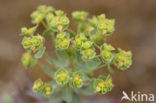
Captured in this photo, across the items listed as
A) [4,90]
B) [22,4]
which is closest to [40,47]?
[4,90]

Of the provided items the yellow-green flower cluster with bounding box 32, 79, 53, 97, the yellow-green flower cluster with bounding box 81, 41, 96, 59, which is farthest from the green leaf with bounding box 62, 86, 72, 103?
the yellow-green flower cluster with bounding box 81, 41, 96, 59

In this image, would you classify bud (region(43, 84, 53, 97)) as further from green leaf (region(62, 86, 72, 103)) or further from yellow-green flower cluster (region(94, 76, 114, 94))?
yellow-green flower cluster (region(94, 76, 114, 94))

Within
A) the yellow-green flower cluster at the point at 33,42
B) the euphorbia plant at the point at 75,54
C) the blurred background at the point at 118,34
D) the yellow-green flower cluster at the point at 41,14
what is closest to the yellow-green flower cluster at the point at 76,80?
the euphorbia plant at the point at 75,54

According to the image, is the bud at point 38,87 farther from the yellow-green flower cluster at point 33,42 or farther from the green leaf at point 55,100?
the green leaf at point 55,100

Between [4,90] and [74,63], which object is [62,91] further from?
[4,90]

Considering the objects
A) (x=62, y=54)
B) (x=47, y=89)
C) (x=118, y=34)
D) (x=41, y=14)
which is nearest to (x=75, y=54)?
(x=62, y=54)

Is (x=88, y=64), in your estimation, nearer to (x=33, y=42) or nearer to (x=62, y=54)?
(x=62, y=54)
